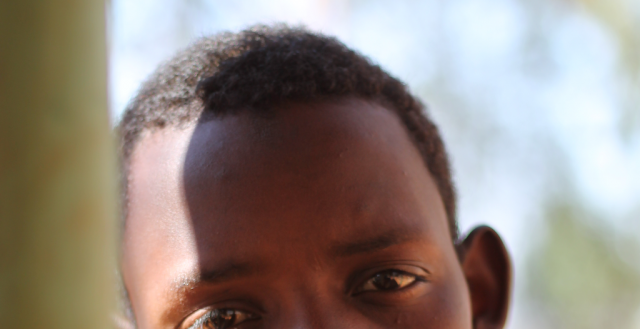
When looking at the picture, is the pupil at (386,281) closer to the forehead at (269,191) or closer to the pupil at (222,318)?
the forehead at (269,191)

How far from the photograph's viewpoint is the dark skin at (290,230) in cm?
114

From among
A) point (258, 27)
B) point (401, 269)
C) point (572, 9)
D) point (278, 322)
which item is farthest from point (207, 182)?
point (572, 9)

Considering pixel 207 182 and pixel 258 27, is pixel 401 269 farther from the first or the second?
pixel 258 27

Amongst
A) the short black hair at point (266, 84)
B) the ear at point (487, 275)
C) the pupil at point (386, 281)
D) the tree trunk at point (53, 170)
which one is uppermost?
the short black hair at point (266, 84)

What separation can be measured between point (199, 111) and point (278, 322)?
20.4 inches

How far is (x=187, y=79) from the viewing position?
1422 millimetres

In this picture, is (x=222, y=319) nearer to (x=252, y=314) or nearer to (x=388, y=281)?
(x=252, y=314)

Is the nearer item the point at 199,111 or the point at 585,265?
the point at 199,111

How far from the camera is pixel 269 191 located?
116cm

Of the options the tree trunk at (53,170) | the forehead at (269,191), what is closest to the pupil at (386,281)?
the forehead at (269,191)

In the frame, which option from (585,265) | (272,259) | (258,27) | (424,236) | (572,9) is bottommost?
(272,259)

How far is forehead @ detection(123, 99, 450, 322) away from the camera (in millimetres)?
1149

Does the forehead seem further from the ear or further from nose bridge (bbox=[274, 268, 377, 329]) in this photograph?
the ear

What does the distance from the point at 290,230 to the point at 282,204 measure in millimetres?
56
